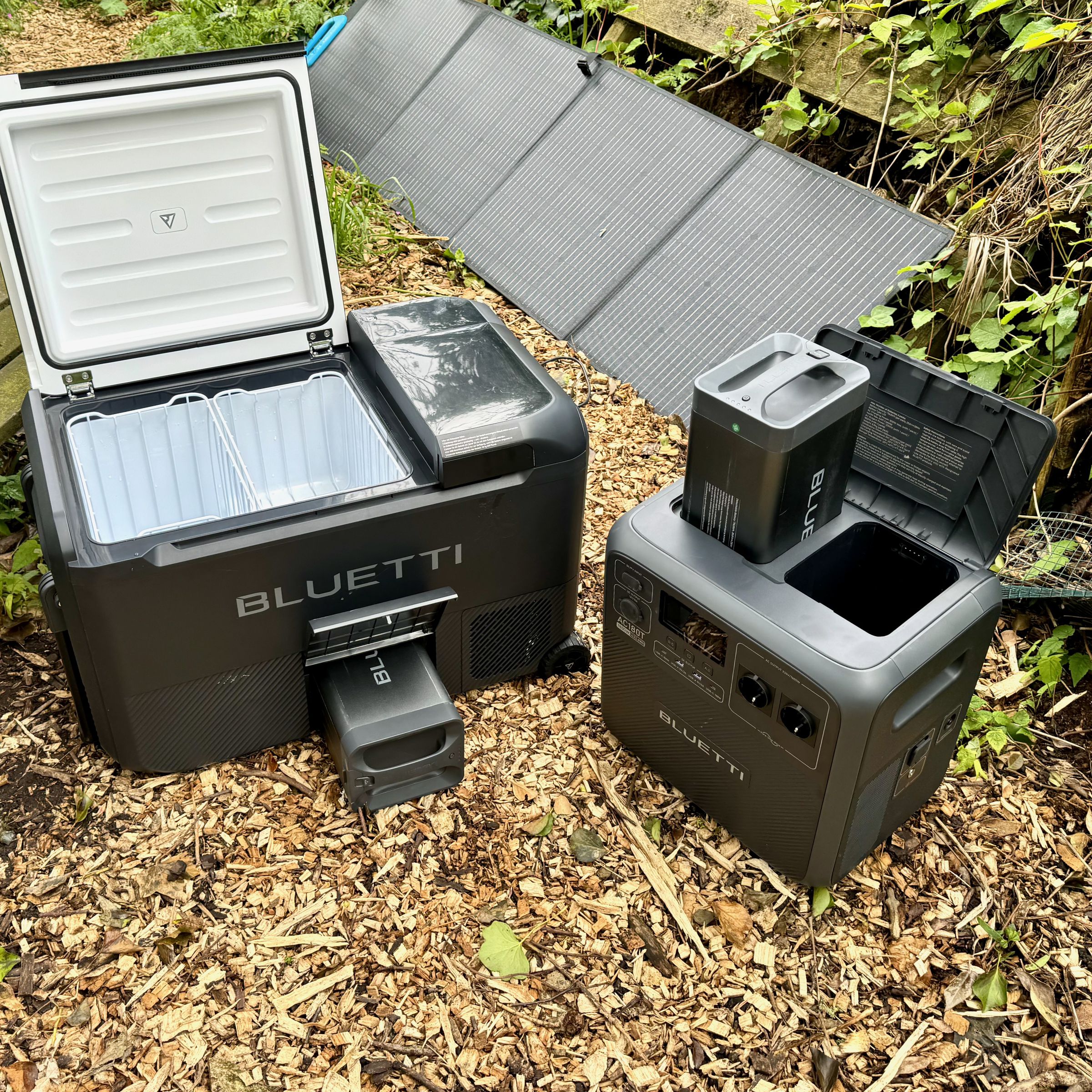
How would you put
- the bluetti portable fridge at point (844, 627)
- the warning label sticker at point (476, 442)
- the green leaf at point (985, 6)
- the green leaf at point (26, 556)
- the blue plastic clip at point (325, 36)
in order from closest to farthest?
the bluetti portable fridge at point (844, 627)
the warning label sticker at point (476, 442)
the green leaf at point (26, 556)
the green leaf at point (985, 6)
the blue plastic clip at point (325, 36)

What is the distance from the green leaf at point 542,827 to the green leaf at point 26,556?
1.77 m

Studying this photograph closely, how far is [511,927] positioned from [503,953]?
7cm

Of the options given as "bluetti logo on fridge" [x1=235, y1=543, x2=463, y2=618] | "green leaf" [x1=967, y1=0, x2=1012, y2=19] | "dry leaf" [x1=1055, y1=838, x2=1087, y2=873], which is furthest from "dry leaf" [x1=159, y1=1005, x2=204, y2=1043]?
"green leaf" [x1=967, y1=0, x2=1012, y2=19]

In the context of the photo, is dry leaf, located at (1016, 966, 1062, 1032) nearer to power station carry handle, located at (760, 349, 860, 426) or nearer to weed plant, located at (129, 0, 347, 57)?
power station carry handle, located at (760, 349, 860, 426)

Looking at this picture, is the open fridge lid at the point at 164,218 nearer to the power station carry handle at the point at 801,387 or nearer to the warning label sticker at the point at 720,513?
the warning label sticker at the point at 720,513

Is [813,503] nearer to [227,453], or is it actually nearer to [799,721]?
[799,721]

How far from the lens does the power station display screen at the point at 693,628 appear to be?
238 cm

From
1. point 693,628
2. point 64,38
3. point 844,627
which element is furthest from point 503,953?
point 64,38

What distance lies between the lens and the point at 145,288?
2.84m

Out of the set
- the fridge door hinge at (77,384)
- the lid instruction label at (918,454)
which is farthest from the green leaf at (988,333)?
the fridge door hinge at (77,384)

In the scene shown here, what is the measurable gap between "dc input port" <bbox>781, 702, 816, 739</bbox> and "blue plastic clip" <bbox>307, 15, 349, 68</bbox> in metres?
5.39

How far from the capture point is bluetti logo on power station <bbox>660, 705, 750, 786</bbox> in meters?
2.51

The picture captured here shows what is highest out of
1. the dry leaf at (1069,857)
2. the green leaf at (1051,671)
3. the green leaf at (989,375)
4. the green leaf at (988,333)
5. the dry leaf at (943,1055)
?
the green leaf at (988,333)

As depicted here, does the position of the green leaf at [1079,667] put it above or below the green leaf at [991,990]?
above
